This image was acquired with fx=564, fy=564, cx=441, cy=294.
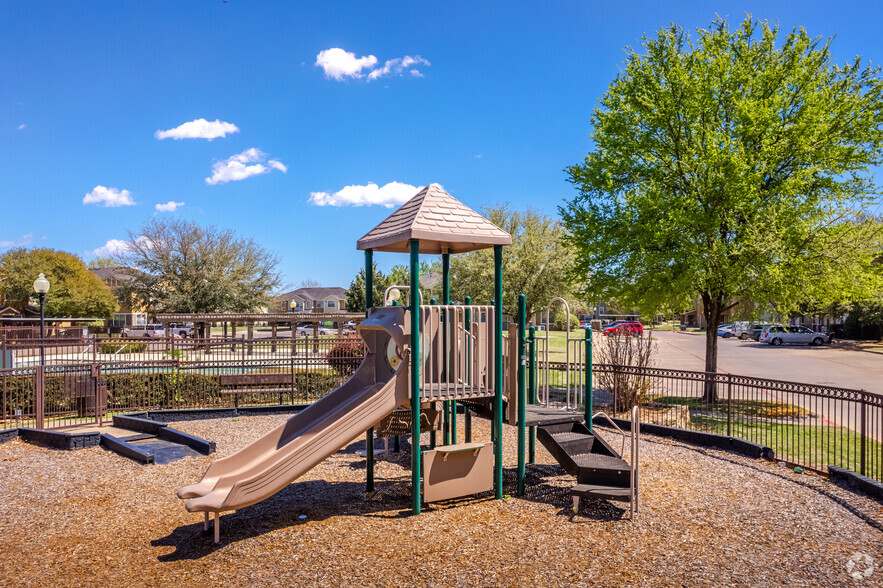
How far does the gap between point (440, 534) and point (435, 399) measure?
5.28 feet

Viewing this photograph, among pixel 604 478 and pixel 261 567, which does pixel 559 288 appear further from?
pixel 261 567

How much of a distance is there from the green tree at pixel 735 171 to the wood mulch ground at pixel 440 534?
22.7ft

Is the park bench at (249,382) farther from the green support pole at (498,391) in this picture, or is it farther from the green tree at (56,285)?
the green tree at (56,285)

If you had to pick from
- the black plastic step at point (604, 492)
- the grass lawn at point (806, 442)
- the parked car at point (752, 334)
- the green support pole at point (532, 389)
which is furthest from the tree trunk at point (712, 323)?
the parked car at point (752, 334)

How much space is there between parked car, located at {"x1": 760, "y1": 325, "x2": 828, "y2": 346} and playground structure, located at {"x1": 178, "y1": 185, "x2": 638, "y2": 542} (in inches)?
1559

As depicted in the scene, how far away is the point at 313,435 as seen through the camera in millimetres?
6250

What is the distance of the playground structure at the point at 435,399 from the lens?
6383 mm

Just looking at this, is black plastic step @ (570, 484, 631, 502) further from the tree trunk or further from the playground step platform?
the tree trunk

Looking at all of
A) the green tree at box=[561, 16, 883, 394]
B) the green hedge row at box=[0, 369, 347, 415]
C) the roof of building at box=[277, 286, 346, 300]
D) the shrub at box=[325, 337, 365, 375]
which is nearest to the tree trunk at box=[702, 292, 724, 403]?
the green tree at box=[561, 16, 883, 394]

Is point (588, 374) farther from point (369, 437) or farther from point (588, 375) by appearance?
point (369, 437)

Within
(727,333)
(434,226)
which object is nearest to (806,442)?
(434,226)

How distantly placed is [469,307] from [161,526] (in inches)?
172

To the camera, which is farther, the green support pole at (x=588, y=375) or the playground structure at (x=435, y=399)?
the green support pole at (x=588, y=375)

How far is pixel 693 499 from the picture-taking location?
23.1 ft
